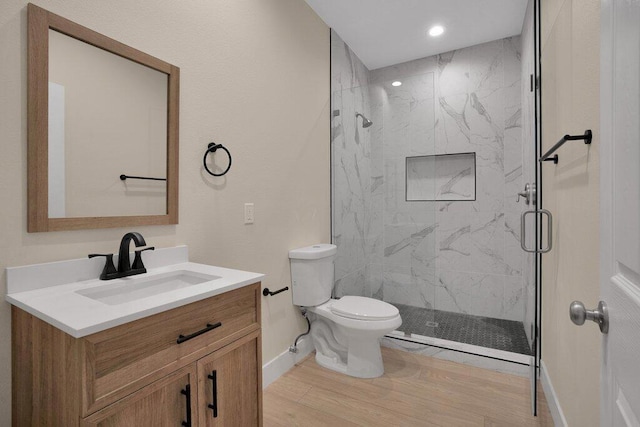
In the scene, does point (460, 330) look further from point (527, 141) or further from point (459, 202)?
point (527, 141)

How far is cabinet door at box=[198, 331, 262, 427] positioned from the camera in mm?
1137

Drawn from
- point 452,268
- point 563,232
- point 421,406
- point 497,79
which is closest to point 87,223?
point 421,406

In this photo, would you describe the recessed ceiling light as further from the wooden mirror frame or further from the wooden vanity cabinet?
the wooden vanity cabinet

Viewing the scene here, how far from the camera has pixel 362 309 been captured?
217 cm

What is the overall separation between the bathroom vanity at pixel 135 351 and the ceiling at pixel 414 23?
227 centimetres

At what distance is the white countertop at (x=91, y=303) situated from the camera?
84 centimetres

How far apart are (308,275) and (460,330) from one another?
1389mm

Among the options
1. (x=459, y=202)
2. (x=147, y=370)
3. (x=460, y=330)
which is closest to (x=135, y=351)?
(x=147, y=370)

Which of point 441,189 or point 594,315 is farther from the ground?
point 441,189

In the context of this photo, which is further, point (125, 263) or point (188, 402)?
point (125, 263)

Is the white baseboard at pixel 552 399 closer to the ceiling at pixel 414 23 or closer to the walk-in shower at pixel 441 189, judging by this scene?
the walk-in shower at pixel 441 189

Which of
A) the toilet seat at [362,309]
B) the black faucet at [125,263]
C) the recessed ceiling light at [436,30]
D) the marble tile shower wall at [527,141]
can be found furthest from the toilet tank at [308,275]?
the recessed ceiling light at [436,30]

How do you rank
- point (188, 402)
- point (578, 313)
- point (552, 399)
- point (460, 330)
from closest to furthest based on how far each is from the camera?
point (578, 313) → point (188, 402) → point (552, 399) → point (460, 330)

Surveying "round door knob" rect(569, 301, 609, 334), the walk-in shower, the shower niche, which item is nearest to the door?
"round door knob" rect(569, 301, 609, 334)
